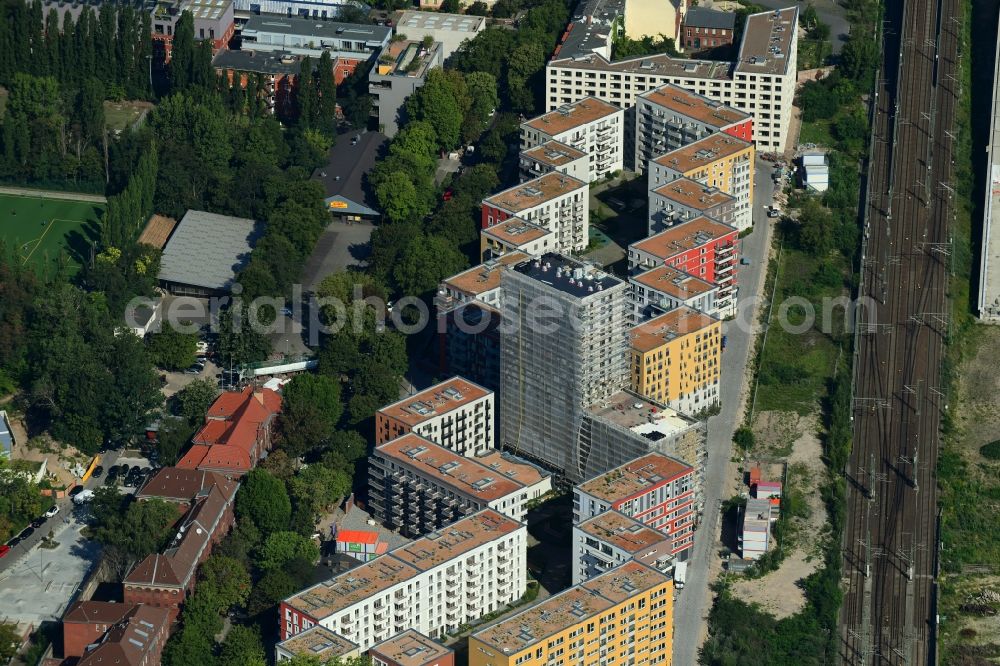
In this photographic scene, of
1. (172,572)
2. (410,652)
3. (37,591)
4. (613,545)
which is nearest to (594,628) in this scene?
(613,545)

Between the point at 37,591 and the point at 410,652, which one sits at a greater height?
the point at 410,652

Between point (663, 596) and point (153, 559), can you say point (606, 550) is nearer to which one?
point (663, 596)

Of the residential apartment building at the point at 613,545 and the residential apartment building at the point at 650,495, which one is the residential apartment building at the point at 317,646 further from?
the residential apartment building at the point at 650,495

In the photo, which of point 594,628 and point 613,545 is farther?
point 613,545

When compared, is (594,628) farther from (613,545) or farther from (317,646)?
(317,646)

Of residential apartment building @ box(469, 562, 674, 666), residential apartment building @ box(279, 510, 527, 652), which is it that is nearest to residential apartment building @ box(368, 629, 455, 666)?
residential apartment building @ box(469, 562, 674, 666)

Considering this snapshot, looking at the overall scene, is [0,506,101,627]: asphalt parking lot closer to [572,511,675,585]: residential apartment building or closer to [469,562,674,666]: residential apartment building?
[469,562,674,666]: residential apartment building

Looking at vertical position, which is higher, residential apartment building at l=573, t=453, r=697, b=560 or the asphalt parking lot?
residential apartment building at l=573, t=453, r=697, b=560
